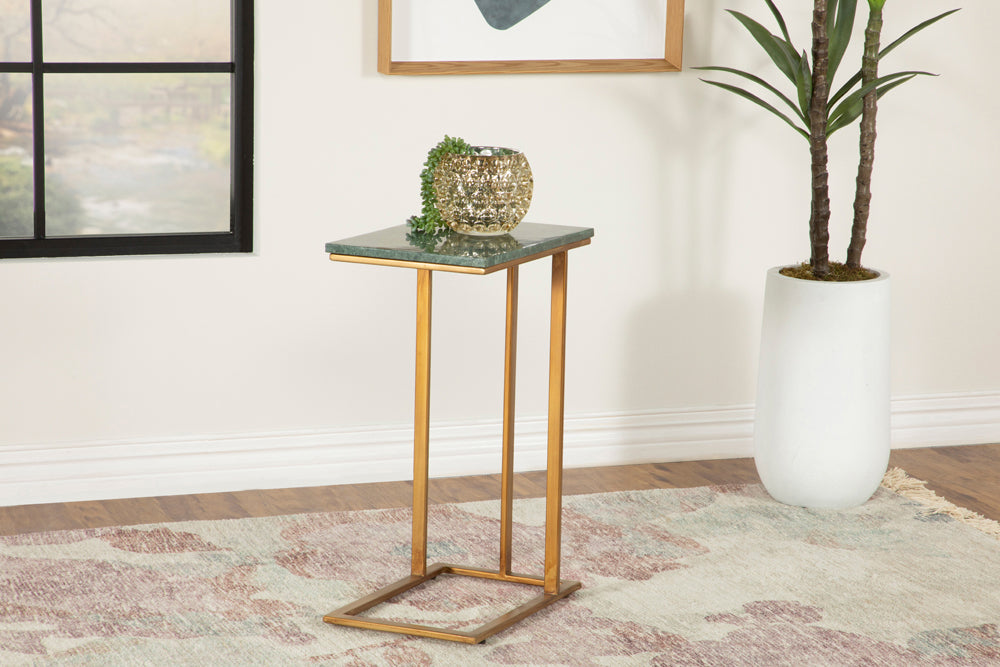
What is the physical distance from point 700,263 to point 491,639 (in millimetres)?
1627

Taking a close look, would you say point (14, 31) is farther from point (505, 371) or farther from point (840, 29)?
point (505, 371)

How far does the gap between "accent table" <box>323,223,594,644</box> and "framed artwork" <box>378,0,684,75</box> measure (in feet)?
3.02

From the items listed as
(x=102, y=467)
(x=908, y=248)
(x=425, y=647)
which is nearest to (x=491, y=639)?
(x=425, y=647)

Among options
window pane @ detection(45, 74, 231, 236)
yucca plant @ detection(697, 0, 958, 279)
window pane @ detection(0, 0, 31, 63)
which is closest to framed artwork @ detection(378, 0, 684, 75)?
yucca plant @ detection(697, 0, 958, 279)

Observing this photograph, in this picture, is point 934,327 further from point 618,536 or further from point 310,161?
point 310,161

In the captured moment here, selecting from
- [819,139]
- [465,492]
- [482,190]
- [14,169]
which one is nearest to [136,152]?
[14,169]

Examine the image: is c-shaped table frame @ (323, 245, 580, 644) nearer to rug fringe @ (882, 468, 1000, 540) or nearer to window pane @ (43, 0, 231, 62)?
rug fringe @ (882, 468, 1000, 540)

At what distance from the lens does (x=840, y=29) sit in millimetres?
3279

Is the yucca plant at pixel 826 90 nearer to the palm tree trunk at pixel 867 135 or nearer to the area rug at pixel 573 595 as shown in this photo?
the palm tree trunk at pixel 867 135

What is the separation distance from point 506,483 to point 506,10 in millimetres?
1406

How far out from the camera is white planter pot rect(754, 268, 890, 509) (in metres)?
3.21

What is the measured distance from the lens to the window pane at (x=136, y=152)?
24.7 ft

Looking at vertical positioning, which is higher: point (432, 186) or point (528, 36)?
point (528, 36)

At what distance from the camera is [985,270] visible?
4012 mm
